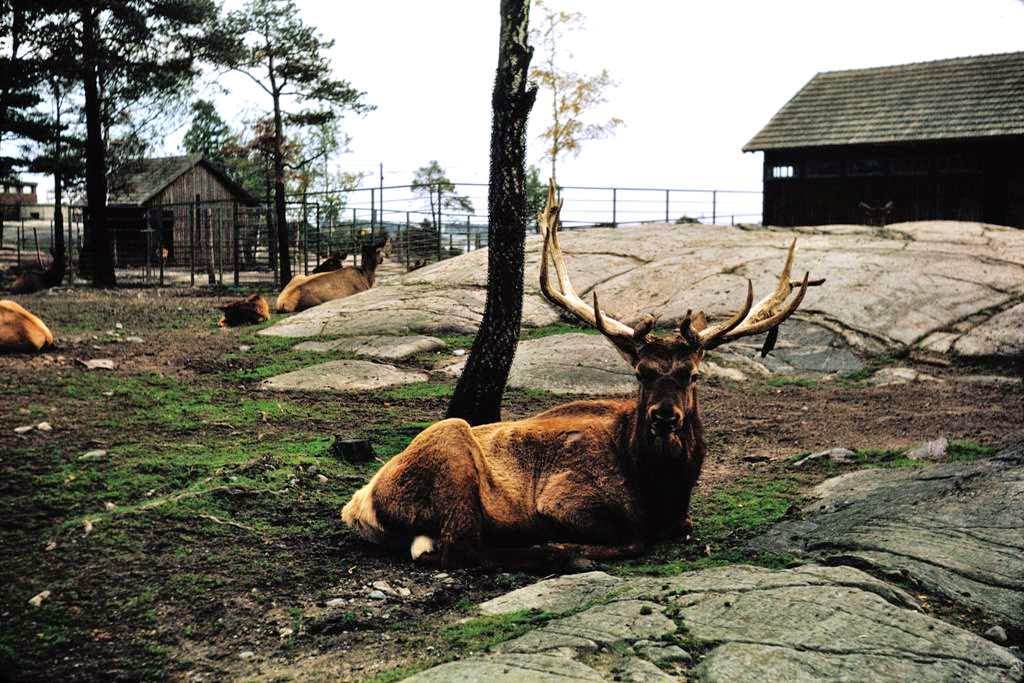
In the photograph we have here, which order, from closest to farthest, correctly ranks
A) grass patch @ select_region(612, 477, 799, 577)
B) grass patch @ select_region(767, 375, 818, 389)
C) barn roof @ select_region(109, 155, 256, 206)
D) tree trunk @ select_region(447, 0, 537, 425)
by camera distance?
grass patch @ select_region(612, 477, 799, 577) < tree trunk @ select_region(447, 0, 537, 425) < grass patch @ select_region(767, 375, 818, 389) < barn roof @ select_region(109, 155, 256, 206)

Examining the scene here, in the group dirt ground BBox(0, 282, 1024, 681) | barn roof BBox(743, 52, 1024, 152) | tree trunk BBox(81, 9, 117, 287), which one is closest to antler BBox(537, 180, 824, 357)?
dirt ground BBox(0, 282, 1024, 681)

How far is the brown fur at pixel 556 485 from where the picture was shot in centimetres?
564

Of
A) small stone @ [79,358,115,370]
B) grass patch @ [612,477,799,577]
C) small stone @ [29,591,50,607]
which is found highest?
small stone @ [79,358,115,370]

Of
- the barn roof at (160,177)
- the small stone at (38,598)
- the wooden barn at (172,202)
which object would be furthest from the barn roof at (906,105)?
the small stone at (38,598)

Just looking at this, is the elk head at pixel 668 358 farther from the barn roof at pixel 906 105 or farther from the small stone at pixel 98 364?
the barn roof at pixel 906 105

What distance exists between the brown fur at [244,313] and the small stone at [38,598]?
1216 cm

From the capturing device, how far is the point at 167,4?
28.3 metres

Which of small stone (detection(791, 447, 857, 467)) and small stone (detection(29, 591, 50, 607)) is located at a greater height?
small stone (detection(791, 447, 857, 467))

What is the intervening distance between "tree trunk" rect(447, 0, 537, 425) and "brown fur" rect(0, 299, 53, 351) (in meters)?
7.56

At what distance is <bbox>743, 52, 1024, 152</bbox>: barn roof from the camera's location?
103 ft

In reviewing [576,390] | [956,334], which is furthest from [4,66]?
[956,334]

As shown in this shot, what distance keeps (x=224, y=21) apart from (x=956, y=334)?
24.7 meters

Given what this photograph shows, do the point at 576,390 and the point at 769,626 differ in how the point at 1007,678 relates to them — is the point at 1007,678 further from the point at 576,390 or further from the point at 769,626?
the point at 576,390

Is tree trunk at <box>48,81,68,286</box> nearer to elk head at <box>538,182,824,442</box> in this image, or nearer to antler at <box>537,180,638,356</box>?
antler at <box>537,180,638,356</box>
